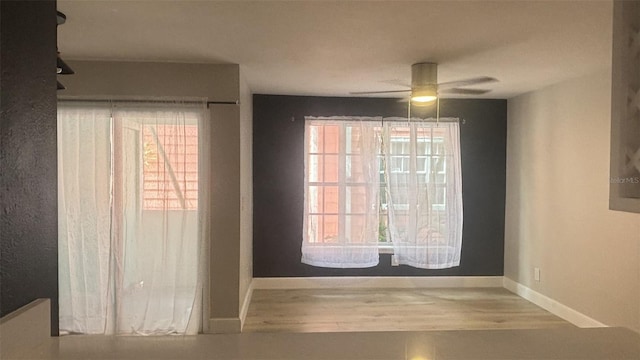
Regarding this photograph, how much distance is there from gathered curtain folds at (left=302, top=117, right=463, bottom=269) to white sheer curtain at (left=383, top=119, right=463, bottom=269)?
11 mm

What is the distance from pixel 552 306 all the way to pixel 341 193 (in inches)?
96.4

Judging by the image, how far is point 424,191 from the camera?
17.7ft

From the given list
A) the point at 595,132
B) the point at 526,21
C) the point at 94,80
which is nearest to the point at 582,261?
the point at 595,132

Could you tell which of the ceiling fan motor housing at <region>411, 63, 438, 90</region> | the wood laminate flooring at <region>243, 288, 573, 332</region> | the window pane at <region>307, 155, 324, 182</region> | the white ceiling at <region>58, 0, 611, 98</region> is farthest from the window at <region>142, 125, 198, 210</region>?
the window pane at <region>307, 155, 324, 182</region>

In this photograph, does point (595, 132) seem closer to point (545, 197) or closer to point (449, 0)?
point (545, 197)

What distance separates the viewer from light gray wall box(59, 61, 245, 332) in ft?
12.2

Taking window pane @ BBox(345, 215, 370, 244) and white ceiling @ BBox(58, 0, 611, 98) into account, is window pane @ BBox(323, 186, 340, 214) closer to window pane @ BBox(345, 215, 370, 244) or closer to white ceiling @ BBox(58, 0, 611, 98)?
window pane @ BBox(345, 215, 370, 244)

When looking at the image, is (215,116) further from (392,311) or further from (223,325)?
(392,311)

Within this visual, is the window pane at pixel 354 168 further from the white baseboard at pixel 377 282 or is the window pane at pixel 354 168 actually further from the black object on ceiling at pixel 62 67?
the black object on ceiling at pixel 62 67

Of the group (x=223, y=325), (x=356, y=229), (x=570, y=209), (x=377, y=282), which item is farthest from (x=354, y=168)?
(x=223, y=325)

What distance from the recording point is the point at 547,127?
470cm

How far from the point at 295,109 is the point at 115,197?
2.39m

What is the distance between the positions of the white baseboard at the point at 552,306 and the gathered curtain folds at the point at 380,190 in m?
0.71

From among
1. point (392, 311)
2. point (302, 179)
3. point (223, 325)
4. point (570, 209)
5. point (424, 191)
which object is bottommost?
point (392, 311)
